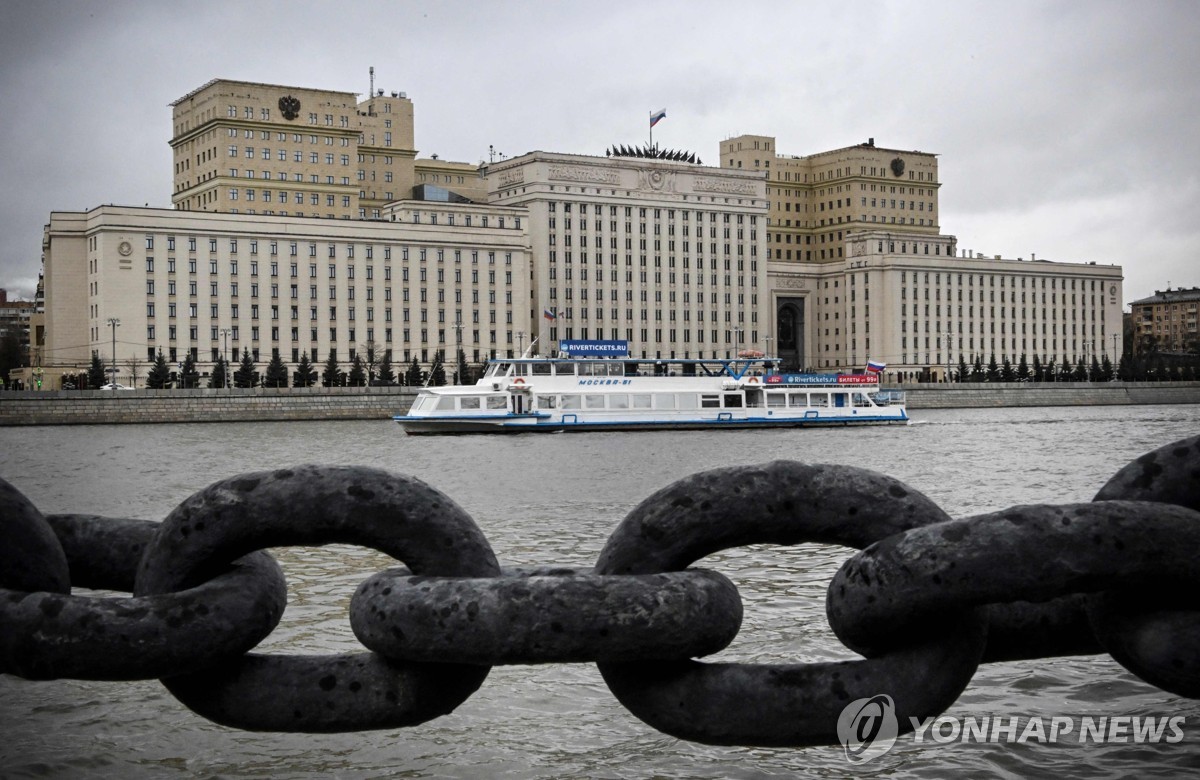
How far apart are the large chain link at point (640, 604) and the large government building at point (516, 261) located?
91.8 metres

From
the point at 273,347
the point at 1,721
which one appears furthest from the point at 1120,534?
the point at 273,347

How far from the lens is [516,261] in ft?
385

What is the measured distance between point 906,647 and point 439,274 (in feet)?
371

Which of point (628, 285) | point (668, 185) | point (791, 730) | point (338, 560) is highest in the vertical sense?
point (668, 185)

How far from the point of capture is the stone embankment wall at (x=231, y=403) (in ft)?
233

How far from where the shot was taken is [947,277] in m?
142

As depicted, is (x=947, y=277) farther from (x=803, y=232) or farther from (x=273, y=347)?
(x=273, y=347)

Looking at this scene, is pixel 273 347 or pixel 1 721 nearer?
pixel 1 721

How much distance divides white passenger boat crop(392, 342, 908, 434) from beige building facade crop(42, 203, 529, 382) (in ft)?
159

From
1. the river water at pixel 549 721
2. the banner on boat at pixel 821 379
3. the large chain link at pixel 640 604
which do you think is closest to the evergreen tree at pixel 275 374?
the banner on boat at pixel 821 379

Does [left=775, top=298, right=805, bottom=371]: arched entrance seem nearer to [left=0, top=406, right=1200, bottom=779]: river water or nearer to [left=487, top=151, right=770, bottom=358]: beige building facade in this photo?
[left=487, top=151, right=770, bottom=358]: beige building facade

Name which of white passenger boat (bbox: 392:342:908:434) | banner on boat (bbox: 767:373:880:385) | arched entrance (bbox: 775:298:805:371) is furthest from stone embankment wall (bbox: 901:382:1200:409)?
white passenger boat (bbox: 392:342:908:434)

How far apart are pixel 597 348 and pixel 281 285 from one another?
178 feet

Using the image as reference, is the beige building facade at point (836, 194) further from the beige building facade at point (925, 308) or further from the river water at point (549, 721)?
the river water at point (549, 721)
